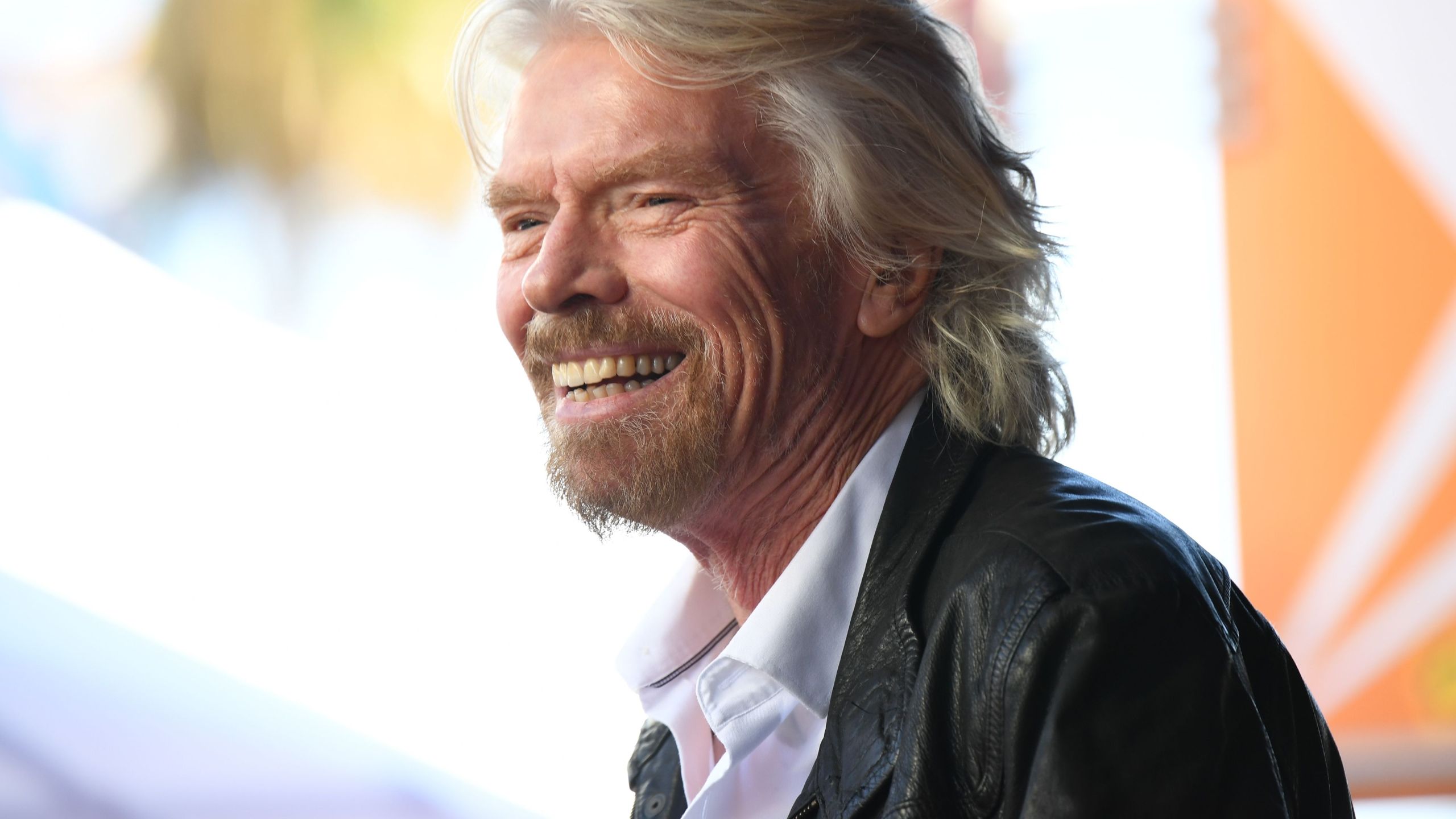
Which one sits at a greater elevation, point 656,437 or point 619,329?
point 619,329

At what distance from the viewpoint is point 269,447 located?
3.64 metres

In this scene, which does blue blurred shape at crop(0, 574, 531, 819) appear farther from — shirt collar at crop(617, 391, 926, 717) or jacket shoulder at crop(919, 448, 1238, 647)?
jacket shoulder at crop(919, 448, 1238, 647)

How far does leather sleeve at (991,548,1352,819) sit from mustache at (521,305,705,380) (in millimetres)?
577

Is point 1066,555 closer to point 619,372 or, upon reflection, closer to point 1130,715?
point 1130,715

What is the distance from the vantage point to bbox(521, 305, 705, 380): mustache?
1.42 metres

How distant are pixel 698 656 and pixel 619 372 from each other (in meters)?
0.46

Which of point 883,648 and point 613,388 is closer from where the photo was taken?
point 883,648

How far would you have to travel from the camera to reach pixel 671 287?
4.67ft

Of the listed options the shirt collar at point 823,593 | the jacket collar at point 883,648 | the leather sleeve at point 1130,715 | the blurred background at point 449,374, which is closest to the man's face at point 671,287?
the shirt collar at point 823,593

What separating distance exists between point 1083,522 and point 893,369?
0.47 metres

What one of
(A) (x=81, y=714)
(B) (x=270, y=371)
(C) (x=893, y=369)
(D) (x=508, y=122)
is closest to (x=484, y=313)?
(B) (x=270, y=371)

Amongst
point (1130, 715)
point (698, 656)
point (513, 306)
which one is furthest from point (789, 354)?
point (1130, 715)

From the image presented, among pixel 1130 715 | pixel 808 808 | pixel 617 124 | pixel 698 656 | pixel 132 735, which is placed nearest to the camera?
pixel 1130 715

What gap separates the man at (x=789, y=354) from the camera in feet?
3.95
